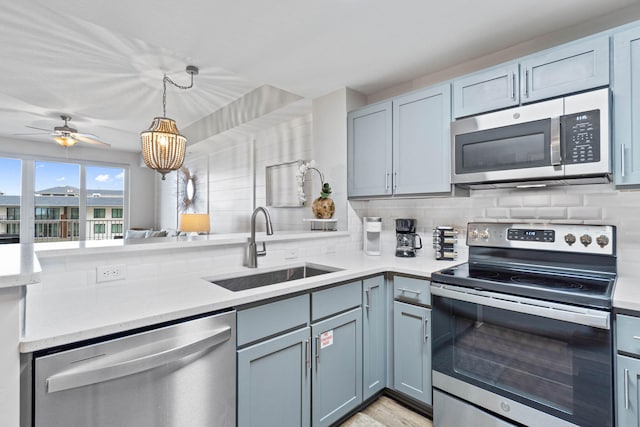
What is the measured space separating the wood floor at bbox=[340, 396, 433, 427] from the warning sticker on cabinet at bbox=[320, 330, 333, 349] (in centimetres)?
55

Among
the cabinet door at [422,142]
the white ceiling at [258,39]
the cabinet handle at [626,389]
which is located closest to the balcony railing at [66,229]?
the white ceiling at [258,39]

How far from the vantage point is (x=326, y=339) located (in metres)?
1.66

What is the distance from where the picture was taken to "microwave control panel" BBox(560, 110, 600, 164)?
153 centimetres

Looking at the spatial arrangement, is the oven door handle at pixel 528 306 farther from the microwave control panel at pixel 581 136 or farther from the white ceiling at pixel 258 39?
the white ceiling at pixel 258 39

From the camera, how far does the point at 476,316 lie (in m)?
1.60

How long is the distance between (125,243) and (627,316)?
225 centimetres

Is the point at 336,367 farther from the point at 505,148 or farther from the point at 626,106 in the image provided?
the point at 626,106

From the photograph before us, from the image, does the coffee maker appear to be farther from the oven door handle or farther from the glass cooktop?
the oven door handle

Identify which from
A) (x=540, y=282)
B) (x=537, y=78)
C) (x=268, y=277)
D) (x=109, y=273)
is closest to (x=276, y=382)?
(x=268, y=277)

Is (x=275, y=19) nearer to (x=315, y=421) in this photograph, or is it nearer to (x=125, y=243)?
(x=125, y=243)

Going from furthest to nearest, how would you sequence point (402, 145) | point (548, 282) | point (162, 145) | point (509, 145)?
point (162, 145) → point (402, 145) → point (509, 145) → point (548, 282)

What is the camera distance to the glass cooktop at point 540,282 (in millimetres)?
1323

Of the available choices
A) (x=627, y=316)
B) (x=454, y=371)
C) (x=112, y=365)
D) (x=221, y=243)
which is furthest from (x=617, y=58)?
(x=112, y=365)

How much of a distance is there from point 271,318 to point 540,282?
1.32 m
